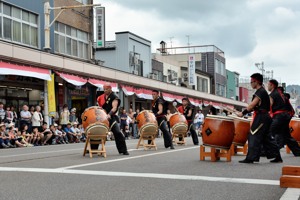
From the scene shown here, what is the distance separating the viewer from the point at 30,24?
84.6 ft

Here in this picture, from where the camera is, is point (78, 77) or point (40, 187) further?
point (78, 77)

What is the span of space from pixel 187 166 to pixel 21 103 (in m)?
16.2

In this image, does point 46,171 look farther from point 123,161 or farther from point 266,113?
point 266,113

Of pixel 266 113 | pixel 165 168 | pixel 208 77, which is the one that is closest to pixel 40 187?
pixel 165 168

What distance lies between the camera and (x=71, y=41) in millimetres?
30797

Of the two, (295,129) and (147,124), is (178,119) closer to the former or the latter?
(147,124)

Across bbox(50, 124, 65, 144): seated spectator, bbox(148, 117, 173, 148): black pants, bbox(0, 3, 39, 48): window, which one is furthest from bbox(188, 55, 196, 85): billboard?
bbox(148, 117, 173, 148): black pants

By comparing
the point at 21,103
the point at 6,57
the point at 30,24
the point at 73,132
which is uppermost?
the point at 30,24

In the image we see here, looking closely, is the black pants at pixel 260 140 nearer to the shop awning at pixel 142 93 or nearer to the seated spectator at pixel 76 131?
the seated spectator at pixel 76 131

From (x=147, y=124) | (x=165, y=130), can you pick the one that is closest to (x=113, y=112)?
(x=147, y=124)

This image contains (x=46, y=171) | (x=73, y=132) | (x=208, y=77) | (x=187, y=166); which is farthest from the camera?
(x=208, y=77)

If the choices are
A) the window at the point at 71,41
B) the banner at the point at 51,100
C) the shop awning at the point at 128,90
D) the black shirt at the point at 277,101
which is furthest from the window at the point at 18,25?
the black shirt at the point at 277,101

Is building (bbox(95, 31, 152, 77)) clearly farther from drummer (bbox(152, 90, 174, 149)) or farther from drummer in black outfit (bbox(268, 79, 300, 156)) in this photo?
drummer in black outfit (bbox(268, 79, 300, 156))

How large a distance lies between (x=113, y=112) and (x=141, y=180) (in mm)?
4546
